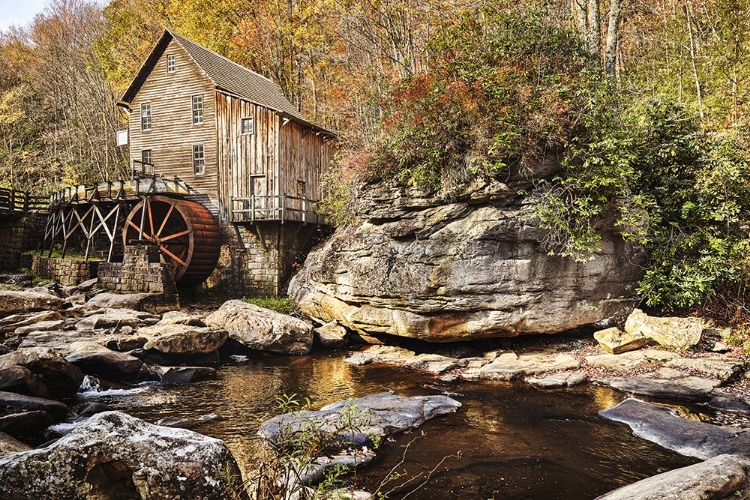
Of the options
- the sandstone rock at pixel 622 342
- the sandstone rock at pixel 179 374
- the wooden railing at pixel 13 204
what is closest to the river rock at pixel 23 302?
the sandstone rock at pixel 179 374

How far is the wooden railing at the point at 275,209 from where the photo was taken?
704 inches

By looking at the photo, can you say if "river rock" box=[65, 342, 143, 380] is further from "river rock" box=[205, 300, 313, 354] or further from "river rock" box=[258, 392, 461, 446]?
"river rock" box=[258, 392, 461, 446]

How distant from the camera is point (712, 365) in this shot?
27.4 ft

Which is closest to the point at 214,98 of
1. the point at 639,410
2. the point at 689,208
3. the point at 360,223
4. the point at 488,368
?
the point at 360,223

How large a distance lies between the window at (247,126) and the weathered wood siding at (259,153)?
14cm

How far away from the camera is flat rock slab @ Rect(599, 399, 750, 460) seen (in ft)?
17.9

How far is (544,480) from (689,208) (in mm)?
8007

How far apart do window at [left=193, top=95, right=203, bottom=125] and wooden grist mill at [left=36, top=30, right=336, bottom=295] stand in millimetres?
52

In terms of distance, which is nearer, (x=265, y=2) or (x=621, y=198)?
(x=621, y=198)

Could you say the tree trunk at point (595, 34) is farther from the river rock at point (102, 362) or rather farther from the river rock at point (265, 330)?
the river rock at point (102, 362)

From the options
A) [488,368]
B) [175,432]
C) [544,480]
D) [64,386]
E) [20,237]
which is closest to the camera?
[175,432]

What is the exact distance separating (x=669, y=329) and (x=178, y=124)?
20.2 meters

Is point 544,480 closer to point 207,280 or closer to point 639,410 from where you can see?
point 639,410

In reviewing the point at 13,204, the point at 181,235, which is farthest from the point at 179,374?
the point at 13,204
